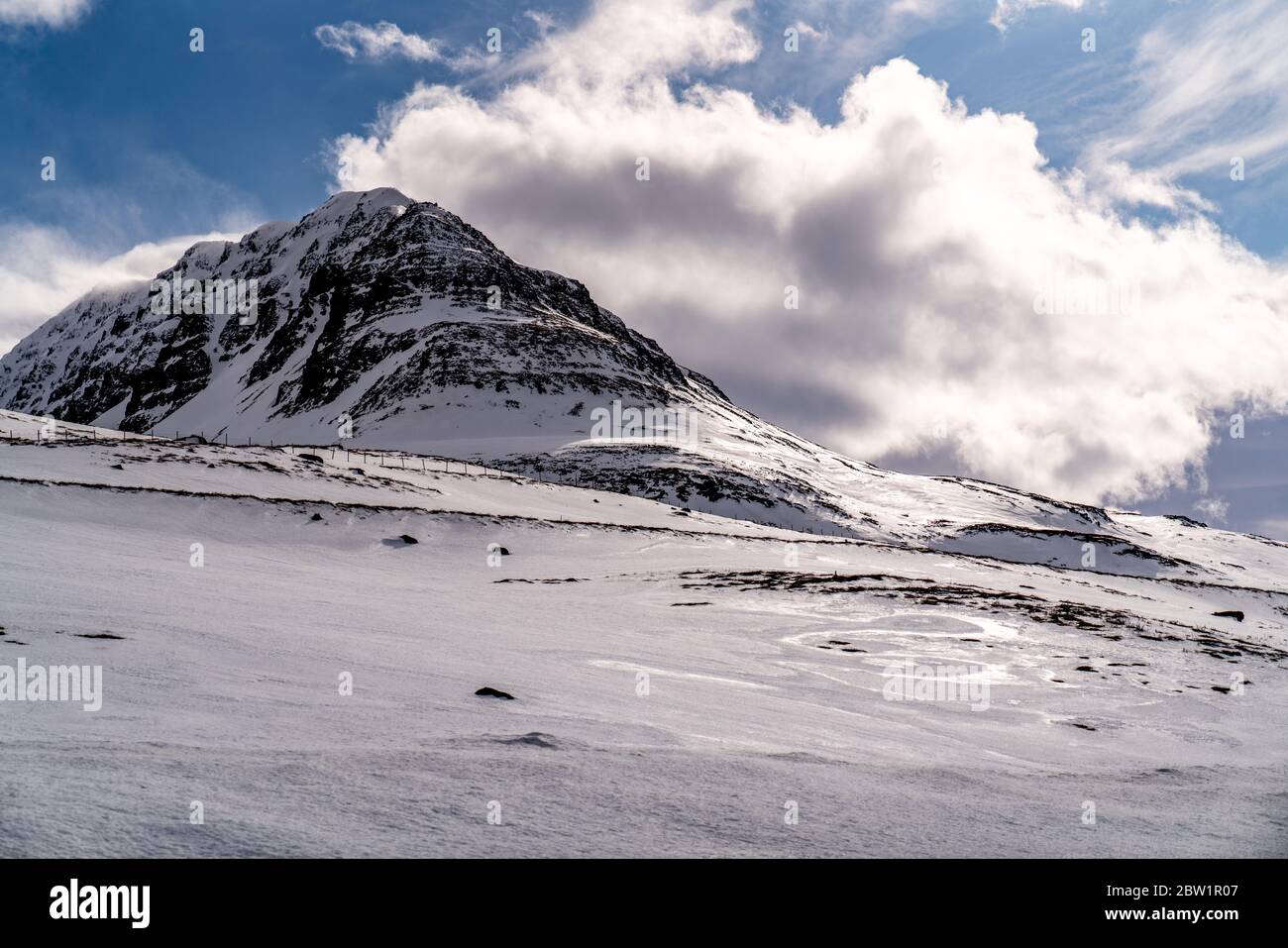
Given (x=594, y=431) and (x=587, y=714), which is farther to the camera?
(x=594, y=431)

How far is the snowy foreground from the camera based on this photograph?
468cm

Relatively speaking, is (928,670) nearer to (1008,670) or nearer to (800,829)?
(1008,670)

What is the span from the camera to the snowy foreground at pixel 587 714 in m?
4.68

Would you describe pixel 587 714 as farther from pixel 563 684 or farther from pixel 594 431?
pixel 594 431

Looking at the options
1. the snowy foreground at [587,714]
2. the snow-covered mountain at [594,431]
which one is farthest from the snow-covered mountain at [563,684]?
the snow-covered mountain at [594,431]

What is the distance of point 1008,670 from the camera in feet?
50.4

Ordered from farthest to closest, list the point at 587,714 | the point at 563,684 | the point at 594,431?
the point at 594,431, the point at 563,684, the point at 587,714

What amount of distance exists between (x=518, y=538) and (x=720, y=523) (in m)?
19.6

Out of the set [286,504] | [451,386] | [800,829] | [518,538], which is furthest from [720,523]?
[451,386]

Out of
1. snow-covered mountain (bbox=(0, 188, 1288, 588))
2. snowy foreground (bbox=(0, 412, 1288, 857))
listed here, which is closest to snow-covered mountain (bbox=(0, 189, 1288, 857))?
snowy foreground (bbox=(0, 412, 1288, 857))

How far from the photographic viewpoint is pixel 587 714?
8406mm

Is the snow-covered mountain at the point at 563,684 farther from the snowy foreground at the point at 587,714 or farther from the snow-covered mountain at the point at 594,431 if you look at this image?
the snow-covered mountain at the point at 594,431

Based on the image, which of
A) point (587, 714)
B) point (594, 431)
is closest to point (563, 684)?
point (587, 714)
